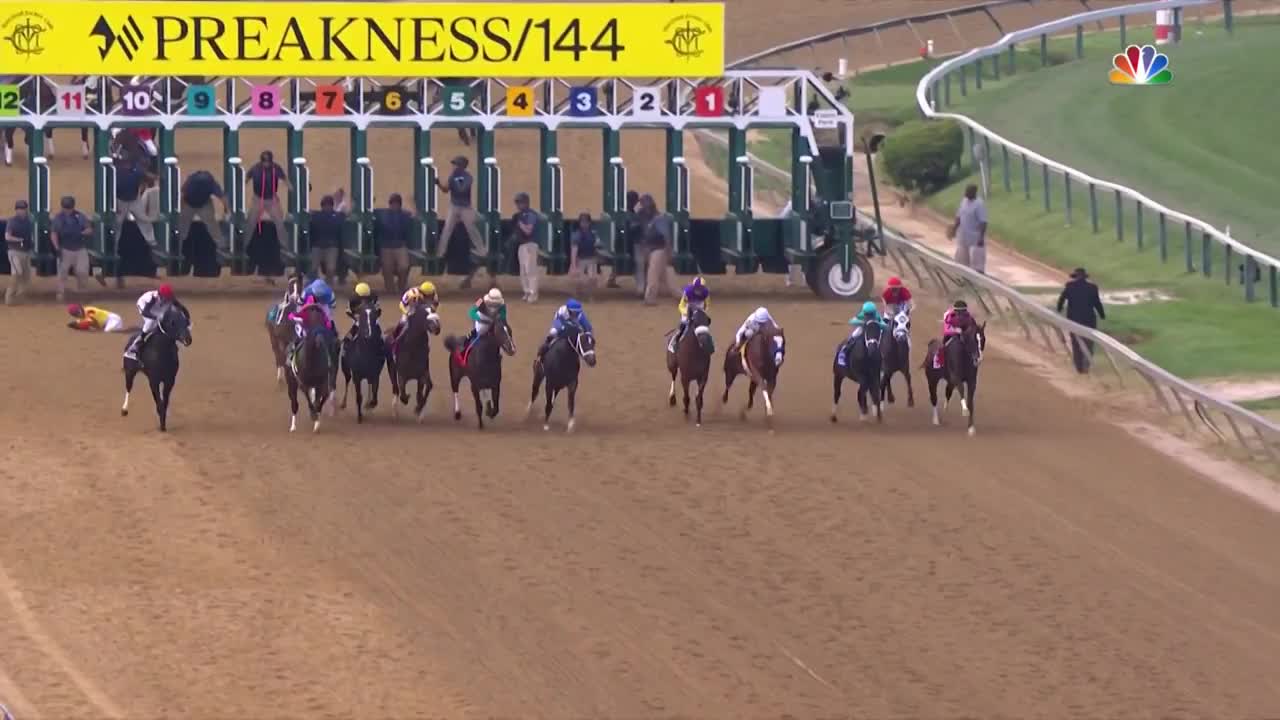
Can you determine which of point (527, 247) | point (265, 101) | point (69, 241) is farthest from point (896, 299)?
point (69, 241)

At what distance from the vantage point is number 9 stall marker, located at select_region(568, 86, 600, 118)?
25.7 meters

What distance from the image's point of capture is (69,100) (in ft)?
82.2

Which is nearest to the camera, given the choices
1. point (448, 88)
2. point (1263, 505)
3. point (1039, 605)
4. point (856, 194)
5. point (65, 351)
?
point (1039, 605)

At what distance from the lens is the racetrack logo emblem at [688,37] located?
1007 inches

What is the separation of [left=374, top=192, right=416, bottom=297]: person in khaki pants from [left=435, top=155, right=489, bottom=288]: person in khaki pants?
35 centimetres

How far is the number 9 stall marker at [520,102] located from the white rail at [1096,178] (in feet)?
21.2

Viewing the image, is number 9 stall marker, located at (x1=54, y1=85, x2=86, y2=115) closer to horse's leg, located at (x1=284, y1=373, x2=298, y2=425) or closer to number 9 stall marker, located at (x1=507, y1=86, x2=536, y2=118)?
number 9 stall marker, located at (x1=507, y1=86, x2=536, y2=118)

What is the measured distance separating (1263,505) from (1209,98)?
19.6 m

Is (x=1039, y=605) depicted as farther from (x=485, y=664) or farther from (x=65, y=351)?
(x=65, y=351)

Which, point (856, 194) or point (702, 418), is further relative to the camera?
point (856, 194)

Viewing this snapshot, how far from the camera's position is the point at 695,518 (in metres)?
15.9

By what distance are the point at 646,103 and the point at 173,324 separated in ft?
28.7

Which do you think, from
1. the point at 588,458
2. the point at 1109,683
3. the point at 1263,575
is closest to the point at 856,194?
the point at 588,458

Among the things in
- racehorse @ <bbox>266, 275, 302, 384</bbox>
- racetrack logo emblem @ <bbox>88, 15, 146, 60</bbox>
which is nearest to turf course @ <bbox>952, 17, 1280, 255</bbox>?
racehorse @ <bbox>266, 275, 302, 384</bbox>
